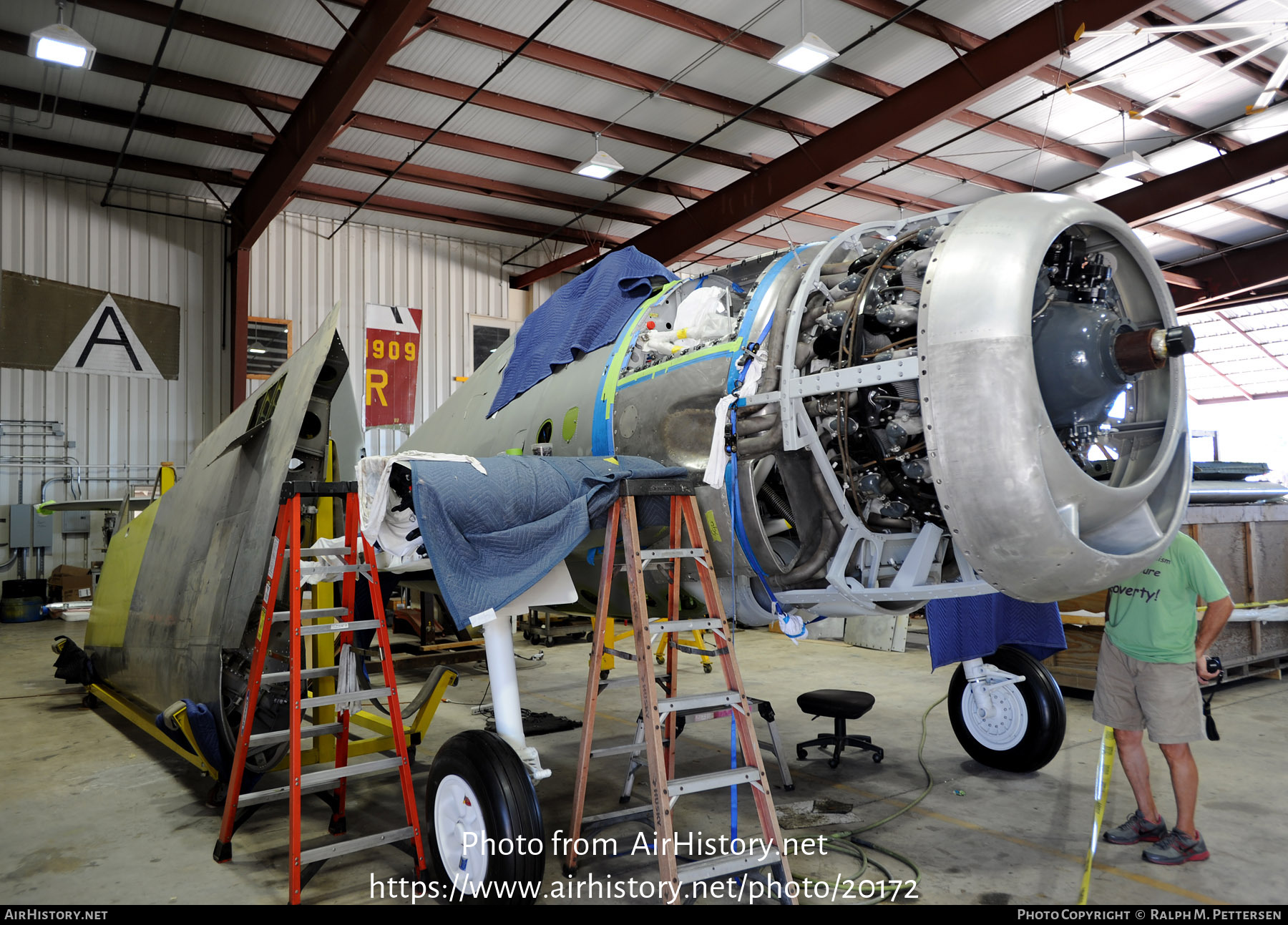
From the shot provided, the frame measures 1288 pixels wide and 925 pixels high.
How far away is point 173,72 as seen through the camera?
12195mm

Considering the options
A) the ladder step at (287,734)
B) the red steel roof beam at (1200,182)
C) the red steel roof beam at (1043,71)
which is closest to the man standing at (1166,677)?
the ladder step at (287,734)

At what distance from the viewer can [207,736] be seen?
5.04 m

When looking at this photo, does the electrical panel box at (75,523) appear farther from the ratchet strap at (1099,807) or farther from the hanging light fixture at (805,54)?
the ratchet strap at (1099,807)

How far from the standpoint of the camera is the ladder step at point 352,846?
3867mm

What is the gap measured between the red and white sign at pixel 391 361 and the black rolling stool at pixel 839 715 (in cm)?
1288

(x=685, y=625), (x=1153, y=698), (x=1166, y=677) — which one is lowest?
(x=1153, y=698)

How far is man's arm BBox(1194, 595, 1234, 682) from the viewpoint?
14.1 feet

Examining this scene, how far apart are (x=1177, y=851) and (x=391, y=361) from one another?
16.1m

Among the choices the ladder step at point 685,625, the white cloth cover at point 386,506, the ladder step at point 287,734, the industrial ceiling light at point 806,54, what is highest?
the industrial ceiling light at point 806,54

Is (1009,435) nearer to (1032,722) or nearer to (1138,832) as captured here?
(1138,832)

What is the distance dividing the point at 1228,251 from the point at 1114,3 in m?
13.5

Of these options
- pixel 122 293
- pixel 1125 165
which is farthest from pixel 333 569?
pixel 1125 165

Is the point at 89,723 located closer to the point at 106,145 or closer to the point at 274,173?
the point at 274,173

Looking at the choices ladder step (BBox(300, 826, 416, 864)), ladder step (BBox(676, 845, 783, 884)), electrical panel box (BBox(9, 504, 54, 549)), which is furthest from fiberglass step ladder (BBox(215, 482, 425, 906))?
electrical panel box (BBox(9, 504, 54, 549))
